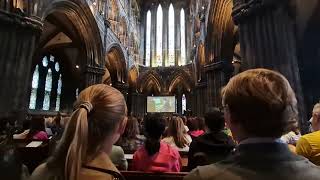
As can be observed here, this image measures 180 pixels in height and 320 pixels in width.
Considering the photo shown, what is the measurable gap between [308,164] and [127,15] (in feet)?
71.1

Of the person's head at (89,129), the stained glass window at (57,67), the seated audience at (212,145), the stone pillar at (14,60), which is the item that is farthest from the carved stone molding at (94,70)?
the person's head at (89,129)

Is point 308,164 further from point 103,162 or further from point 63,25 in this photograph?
point 63,25

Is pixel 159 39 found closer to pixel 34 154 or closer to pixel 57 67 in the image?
pixel 57 67

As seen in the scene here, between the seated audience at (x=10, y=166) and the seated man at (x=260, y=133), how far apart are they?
5.08 feet

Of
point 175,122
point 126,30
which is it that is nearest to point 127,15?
point 126,30

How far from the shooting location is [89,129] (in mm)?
1286

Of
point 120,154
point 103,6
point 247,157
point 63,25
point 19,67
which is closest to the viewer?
point 247,157

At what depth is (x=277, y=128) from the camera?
41.0 inches

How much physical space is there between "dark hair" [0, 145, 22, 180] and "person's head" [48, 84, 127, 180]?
3.12 feet

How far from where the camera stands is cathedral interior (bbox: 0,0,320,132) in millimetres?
6078

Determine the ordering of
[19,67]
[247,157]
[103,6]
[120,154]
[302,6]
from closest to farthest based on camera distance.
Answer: [247,157] → [120,154] → [302,6] → [19,67] → [103,6]

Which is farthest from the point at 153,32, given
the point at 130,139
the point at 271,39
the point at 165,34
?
the point at 130,139

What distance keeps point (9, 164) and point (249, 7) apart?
20.0ft

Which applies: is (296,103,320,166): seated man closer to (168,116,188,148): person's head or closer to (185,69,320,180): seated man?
(185,69,320,180): seated man
